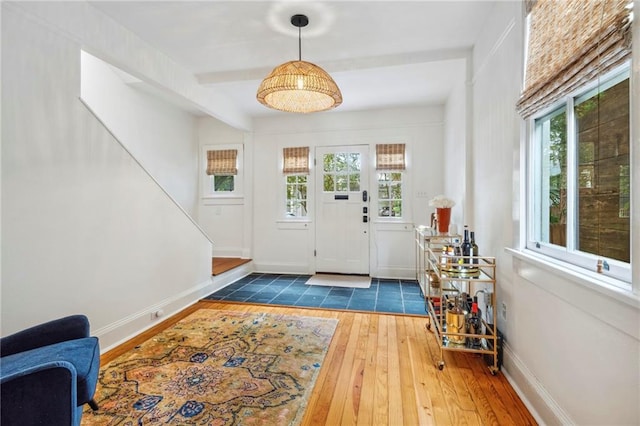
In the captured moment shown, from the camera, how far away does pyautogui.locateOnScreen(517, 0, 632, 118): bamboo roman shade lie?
1.06m

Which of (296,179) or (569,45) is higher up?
(569,45)

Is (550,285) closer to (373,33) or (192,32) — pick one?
(373,33)

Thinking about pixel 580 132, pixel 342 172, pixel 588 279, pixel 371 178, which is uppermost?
pixel 342 172

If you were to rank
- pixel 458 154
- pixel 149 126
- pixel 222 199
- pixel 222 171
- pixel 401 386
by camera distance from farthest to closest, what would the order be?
1. pixel 222 199
2. pixel 222 171
3. pixel 149 126
4. pixel 458 154
5. pixel 401 386

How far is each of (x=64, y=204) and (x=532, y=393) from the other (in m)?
3.25

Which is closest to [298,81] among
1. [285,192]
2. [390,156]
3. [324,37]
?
[324,37]

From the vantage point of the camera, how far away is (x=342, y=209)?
4.84 meters

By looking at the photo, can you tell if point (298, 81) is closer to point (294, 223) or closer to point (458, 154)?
point (458, 154)

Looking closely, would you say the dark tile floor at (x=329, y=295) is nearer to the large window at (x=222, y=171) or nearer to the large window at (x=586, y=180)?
the large window at (x=222, y=171)

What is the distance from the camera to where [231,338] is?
8.61 ft

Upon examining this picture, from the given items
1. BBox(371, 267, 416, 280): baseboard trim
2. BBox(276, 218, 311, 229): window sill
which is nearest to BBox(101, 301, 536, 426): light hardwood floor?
BBox(371, 267, 416, 280): baseboard trim

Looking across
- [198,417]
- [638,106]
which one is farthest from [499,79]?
[198,417]

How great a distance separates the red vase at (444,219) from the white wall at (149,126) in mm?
3300

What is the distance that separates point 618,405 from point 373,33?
284 centimetres
